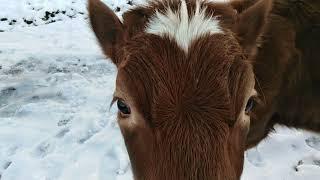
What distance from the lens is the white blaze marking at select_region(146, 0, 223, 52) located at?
2586 mm

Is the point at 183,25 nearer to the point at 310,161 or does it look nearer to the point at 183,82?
the point at 183,82

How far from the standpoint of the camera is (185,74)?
247 cm

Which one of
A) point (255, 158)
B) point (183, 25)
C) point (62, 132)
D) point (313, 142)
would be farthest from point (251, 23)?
point (62, 132)

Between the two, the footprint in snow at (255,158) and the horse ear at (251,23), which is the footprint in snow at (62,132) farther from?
the horse ear at (251,23)

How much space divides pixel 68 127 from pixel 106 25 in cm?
334

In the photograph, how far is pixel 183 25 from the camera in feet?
8.61

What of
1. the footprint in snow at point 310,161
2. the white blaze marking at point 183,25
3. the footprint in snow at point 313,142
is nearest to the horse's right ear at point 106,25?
the white blaze marking at point 183,25

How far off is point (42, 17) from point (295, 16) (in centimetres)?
768

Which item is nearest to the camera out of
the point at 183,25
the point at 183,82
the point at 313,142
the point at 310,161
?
the point at 183,82

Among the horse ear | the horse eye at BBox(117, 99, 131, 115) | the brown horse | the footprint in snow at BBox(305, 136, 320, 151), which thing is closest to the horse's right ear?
the brown horse

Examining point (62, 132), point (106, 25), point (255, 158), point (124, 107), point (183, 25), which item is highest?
point (183, 25)

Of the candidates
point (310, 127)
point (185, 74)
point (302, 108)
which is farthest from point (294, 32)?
point (185, 74)

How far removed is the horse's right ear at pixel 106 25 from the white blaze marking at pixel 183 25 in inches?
13.4

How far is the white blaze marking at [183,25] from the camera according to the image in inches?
102
